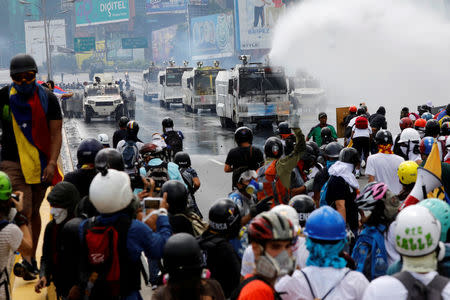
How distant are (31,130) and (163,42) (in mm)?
116088

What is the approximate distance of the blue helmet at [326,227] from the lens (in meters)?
3.93

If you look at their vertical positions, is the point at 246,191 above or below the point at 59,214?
below

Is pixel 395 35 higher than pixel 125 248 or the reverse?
higher

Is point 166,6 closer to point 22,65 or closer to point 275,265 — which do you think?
point 22,65

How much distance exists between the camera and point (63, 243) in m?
5.04

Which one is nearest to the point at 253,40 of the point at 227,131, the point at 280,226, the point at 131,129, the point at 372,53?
the point at 372,53

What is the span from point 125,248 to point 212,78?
1438 inches

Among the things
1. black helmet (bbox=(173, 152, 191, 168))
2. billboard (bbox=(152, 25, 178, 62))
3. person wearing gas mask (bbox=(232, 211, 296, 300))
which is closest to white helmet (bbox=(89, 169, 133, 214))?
person wearing gas mask (bbox=(232, 211, 296, 300))

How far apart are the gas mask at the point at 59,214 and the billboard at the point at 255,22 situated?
8252cm

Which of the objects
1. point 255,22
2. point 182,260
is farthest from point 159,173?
point 255,22

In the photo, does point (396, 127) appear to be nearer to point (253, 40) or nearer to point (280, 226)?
point (280, 226)

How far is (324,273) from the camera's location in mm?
3836

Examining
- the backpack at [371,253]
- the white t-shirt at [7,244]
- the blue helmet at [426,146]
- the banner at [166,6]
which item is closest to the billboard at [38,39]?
the banner at [166,6]

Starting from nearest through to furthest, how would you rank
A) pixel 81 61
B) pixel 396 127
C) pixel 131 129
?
pixel 131 129 → pixel 396 127 → pixel 81 61
